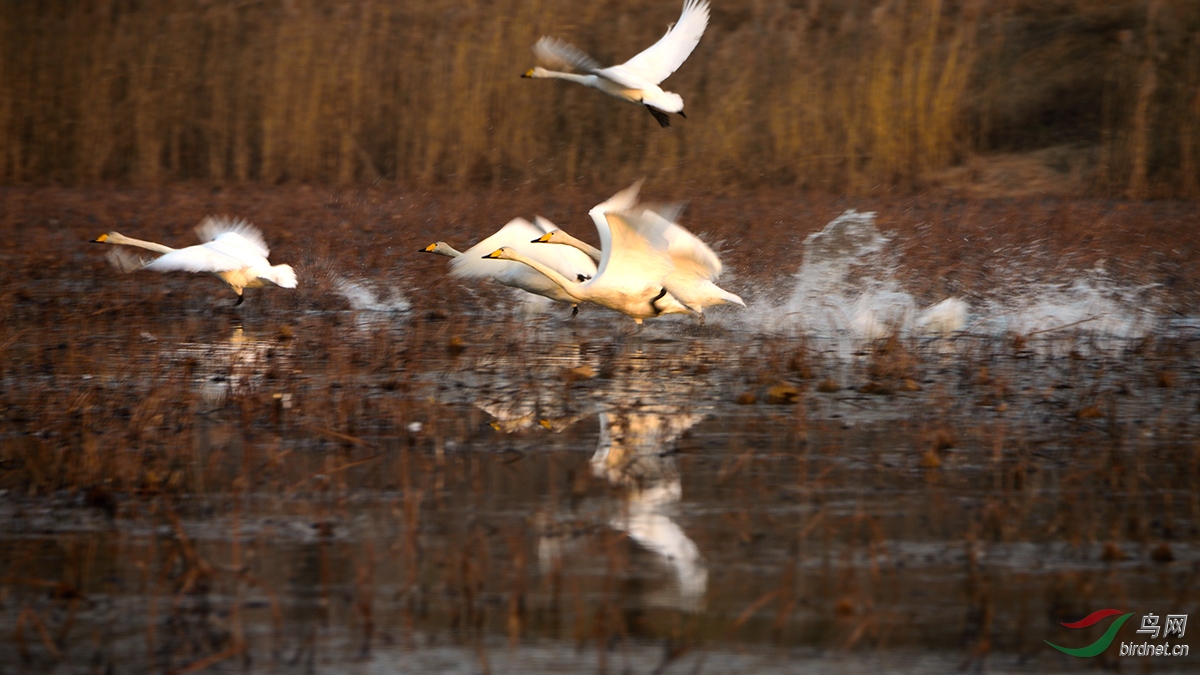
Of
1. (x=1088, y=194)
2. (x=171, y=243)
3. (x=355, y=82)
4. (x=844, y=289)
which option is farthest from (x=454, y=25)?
(x=844, y=289)

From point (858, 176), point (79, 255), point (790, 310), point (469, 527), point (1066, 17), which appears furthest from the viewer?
point (1066, 17)

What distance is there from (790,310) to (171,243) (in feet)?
24.4

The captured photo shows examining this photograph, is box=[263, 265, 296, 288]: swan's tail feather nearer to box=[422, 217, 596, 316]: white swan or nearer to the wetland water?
box=[422, 217, 596, 316]: white swan

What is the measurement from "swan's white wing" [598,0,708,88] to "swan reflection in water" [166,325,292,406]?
358 cm

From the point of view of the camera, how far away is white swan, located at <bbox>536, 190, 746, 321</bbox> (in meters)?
8.59

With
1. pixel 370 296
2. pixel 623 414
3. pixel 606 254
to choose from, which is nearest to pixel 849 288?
pixel 606 254

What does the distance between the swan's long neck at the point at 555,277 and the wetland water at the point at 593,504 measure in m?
0.38

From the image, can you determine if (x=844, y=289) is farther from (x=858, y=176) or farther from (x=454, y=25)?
(x=454, y=25)

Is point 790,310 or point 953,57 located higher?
point 953,57

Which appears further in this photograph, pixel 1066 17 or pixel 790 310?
pixel 1066 17

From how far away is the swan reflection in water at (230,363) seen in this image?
7.71 metres

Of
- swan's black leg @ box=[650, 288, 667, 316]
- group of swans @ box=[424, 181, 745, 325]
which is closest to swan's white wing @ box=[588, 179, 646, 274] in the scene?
group of swans @ box=[424, 181, 745, 325]

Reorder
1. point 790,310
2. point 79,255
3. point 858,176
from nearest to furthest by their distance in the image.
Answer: point 790,310 → point 79,255 → point 858,176

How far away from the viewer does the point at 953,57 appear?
68.3 feet
